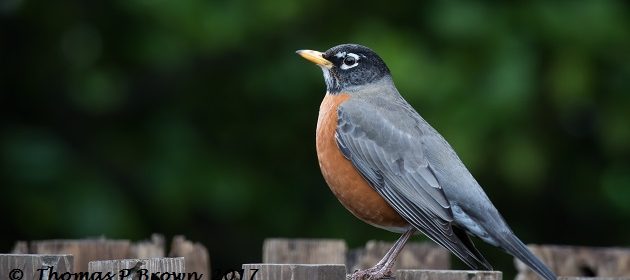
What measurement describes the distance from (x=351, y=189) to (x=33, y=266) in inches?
62.2

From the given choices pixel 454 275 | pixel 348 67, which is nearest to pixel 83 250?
pixel 348 67

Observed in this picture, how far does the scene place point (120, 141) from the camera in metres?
7.31

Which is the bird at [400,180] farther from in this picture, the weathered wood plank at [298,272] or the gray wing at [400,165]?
the weathered wood plank at [298,272]

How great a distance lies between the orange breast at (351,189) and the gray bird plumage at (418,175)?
30 millimetres

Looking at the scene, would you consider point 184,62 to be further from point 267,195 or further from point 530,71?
point 530,71

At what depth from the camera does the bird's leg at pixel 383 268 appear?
4.11 m

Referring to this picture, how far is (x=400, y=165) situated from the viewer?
4707mm

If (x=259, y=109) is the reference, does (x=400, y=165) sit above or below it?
below

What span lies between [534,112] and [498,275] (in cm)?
354

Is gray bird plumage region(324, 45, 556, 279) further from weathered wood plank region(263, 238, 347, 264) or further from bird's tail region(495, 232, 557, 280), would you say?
weathered wood plank region(263, 238, 347, 264)

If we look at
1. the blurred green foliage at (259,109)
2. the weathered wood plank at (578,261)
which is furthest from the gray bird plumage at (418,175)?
the blurred green foliage at (259,109)

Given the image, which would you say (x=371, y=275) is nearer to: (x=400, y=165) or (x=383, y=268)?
(x=383, y=268)

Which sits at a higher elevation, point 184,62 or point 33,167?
point 184,62

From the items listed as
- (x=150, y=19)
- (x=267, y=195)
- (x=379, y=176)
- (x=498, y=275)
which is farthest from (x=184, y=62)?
(x=498, y=275)
